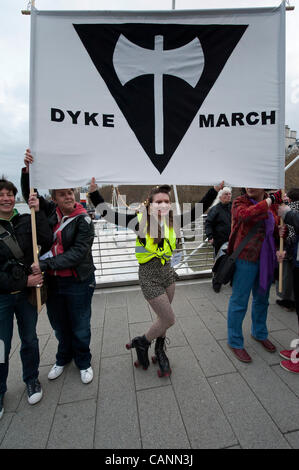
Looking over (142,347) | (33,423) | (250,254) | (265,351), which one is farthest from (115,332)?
(250,254)

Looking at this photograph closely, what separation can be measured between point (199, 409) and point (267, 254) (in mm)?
1619

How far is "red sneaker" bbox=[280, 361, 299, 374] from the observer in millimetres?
2326

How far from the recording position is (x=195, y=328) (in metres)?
3.16

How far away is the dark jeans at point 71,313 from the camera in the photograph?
216 centimetres

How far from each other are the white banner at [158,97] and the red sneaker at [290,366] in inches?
75.3

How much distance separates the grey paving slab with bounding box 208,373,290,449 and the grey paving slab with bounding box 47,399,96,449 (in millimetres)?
1153

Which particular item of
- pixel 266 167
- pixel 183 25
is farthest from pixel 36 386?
pixel 183 25

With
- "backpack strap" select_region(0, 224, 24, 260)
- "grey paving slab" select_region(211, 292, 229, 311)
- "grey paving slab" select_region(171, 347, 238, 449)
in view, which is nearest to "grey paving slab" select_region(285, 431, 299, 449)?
"grey paving slab" select_region(171, 347, 238, 449)

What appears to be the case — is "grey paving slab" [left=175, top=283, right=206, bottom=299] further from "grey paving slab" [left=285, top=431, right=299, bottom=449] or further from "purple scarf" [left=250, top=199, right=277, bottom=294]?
"grey paving slab" [left=285, top=431, right=299, bottom=449]

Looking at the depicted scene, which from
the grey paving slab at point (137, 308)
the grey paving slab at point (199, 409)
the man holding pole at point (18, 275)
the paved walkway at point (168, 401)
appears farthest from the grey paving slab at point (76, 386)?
the grey paving slab at point (137, 308)

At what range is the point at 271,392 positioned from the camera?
209 cm

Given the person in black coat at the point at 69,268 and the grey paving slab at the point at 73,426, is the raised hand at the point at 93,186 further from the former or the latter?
the grey paving slab at the point at 73,426

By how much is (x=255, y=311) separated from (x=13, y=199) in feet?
9.54

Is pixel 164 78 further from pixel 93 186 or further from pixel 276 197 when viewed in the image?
pixel 276 197
